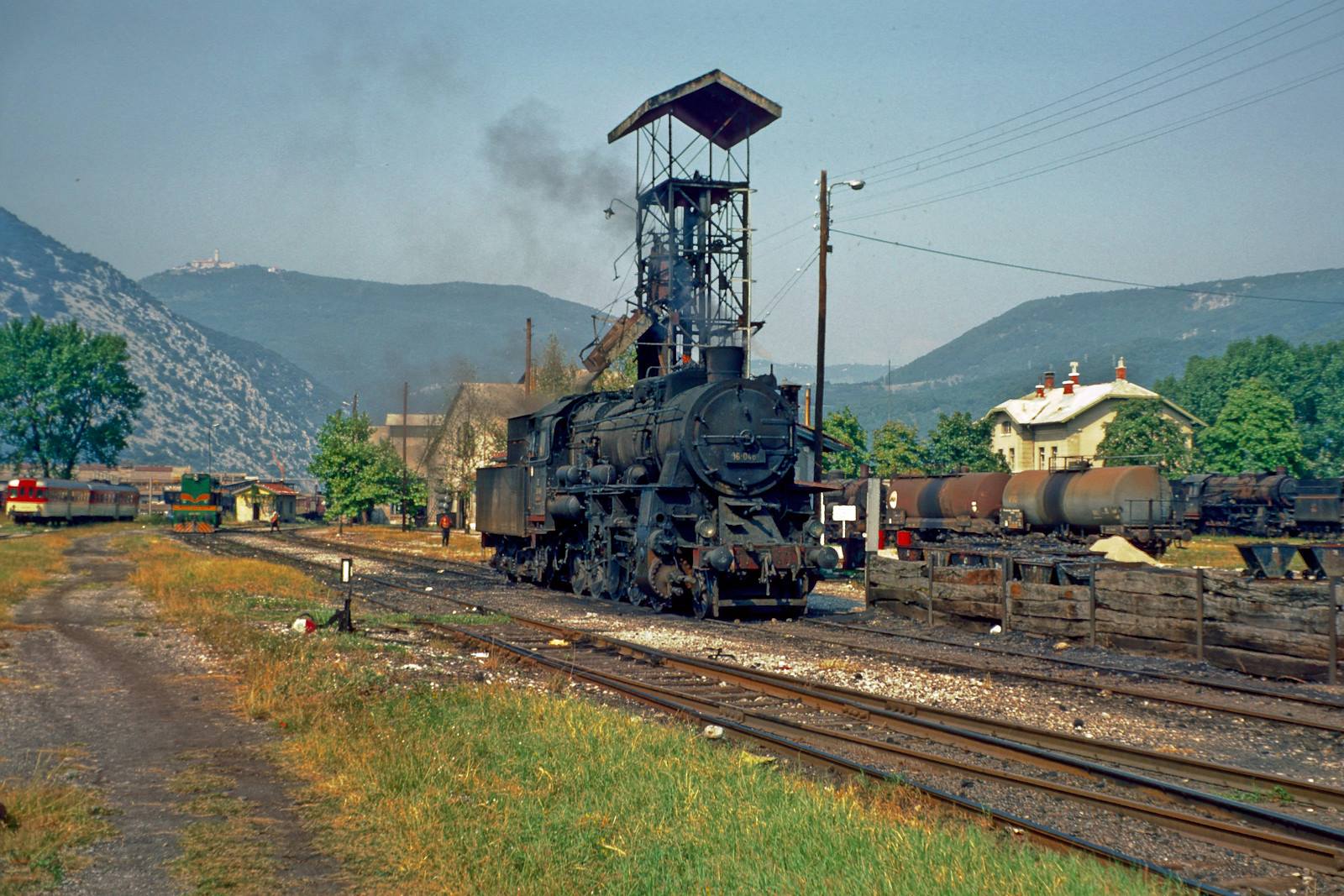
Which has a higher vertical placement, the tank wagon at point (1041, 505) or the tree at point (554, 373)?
the tree at point (554, 373)

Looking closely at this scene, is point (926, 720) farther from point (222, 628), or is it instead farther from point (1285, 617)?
point (222, 628)

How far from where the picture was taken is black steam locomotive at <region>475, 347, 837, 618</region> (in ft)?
68.2

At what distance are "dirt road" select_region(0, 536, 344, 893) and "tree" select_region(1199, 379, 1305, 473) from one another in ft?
263

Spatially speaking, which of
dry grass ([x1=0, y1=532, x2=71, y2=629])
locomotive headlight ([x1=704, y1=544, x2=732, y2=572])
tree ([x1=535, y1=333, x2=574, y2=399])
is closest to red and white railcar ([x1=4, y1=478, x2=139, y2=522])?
dry grass ([x1=0, y1=532, x2=71, y2=629])

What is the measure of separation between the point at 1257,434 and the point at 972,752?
80835 mm

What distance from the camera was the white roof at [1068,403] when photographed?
84438 mm

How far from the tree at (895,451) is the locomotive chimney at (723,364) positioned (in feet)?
203

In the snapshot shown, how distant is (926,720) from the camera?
11000 millimetres

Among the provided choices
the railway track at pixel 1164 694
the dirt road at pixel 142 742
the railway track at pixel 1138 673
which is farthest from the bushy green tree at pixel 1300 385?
the dirt road at pixel 142 742

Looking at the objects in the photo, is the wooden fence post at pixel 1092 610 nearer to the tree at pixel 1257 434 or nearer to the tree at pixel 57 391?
the tree at pixel 1257 434

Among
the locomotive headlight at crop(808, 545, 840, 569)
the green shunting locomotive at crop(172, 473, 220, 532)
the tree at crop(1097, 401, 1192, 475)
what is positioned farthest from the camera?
the tree at crop(1097, 401, 1192, 475)

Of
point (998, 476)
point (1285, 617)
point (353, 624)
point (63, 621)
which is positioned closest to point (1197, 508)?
point (998, 476)

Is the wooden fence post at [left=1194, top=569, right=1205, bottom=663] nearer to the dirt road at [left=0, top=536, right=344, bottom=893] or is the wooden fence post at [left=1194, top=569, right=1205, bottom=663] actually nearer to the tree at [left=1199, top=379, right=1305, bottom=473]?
the dirt road at [left=0, top=536, right=344, bottom=893]

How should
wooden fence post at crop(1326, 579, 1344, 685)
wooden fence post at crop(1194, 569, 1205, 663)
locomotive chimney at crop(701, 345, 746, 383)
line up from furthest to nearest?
locomotive chimney at crop(701, 345, 746, 383), wooden fence post at crop(1194, 569, 1205, 663), wooden fence post at crop(1326, 579, 1344, 685)
